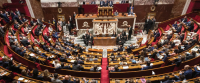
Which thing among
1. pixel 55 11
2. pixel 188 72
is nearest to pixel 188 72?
pixel 188 72

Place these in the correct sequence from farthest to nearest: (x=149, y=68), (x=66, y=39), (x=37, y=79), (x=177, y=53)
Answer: (x=66, y=39) → (x=177, y=53) → (x=149, y=68) → (x=37, y=79)

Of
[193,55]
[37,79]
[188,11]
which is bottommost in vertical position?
[37,79]

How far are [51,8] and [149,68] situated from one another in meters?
12.3

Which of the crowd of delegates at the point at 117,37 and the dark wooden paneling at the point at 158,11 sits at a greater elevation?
the dark wooden paneling at the point at 158,11

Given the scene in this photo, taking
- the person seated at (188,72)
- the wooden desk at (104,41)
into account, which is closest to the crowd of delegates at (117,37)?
the wooden desk at (104,41)

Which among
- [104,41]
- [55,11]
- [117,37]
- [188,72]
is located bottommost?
[188,72]

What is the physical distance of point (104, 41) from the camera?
35.2 ft

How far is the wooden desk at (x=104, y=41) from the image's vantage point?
34.9 feet

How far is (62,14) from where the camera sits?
1413cm

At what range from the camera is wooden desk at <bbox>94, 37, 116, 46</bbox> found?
→ 34.9 feet

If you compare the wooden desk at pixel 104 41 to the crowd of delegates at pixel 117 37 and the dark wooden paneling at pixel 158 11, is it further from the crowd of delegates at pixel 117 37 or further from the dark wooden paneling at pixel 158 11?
the dark wooden paneling at pixel 158 11

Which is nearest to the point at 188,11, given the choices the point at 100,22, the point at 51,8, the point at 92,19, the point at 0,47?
the point at 100,22

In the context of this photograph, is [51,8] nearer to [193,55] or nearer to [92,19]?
[92,19]

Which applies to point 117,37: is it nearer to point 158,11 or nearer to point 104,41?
point 104,41
